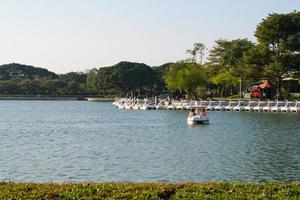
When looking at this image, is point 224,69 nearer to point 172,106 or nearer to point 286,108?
point 172,106

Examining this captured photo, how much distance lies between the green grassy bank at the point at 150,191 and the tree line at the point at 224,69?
78.3 metres

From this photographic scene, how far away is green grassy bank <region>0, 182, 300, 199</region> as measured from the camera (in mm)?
13148

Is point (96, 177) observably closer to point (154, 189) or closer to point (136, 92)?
point (154, 189)

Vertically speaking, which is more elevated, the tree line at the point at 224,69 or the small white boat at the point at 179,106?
the tree line at the point at 224,69

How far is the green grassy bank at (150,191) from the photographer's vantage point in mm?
13148

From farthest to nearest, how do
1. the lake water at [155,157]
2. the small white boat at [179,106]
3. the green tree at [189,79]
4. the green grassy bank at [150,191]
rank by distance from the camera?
the green tree at [189,79] → the small white boat at [179,106] → the lake water at [155,157] → the green grassy bank at [150,191]

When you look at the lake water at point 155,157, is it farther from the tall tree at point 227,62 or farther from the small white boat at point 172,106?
the tall tree at point 227,62

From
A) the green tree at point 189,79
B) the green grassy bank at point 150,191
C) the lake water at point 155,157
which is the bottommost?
the lake water at point 155,157

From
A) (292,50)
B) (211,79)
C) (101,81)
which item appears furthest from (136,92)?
(292,50)

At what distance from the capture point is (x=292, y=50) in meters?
93.1

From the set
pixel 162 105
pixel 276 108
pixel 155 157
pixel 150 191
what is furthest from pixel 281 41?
pixel 150 191

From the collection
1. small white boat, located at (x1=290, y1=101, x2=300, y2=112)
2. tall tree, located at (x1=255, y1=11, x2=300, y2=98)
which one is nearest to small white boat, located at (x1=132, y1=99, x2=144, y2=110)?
tall tree, located at (x1=255, y1=11, x2=300, y2=98)

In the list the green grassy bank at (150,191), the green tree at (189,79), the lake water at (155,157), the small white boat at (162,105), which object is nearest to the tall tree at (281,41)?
the small white boat at (162,105)

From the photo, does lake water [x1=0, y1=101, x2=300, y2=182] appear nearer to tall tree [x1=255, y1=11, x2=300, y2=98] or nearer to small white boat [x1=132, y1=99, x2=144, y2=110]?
tall tree [x1=255, y1=11, x2=300, y2=98]
